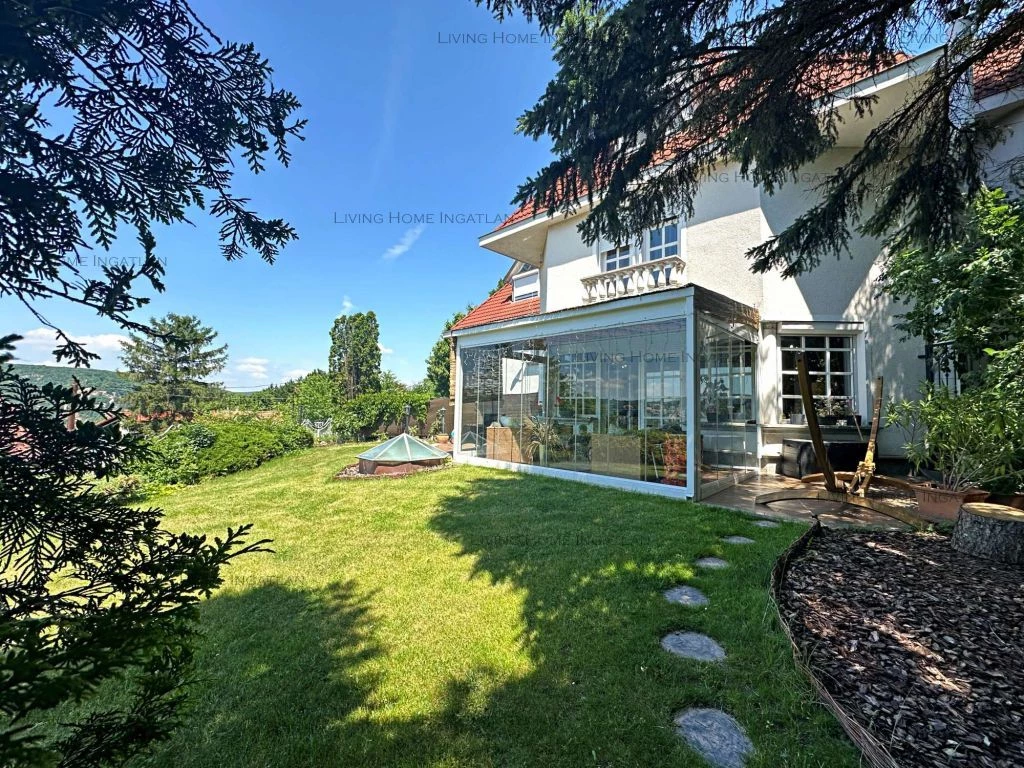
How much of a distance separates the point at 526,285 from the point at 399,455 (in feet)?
25.5

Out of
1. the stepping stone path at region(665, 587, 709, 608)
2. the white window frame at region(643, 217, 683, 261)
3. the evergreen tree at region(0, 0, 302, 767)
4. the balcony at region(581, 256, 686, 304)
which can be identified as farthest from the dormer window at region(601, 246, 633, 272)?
the evergreen tree at region(0, 0, 302, 767)

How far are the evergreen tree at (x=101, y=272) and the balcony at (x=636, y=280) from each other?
27.7 ft

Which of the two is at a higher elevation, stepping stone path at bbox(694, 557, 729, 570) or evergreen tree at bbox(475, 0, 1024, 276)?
evergreen tree at bbox(475, 0, 1024, 276)

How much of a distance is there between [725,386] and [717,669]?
5.79 m

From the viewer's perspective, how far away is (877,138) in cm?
447

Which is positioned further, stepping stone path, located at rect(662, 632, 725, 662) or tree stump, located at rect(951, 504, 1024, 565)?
tree stump, located at rect(951, 504, 1024, 565)

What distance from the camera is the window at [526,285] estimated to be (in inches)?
566

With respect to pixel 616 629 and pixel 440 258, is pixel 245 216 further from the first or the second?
pixel 440 258

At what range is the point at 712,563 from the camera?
3.91 meters

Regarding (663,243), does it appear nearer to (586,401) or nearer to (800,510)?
(586,401)

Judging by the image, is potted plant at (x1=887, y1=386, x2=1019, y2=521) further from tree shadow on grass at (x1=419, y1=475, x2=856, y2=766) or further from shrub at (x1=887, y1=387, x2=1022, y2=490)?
tree shadow on grass at (x1=419, y1=475, x2=856, y2=766)

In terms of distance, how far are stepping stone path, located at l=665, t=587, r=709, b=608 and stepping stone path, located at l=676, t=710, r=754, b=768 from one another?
1097 mm

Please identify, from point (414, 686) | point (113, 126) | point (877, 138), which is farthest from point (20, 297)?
point (877, 138)

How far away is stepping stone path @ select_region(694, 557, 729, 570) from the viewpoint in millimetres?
3834
